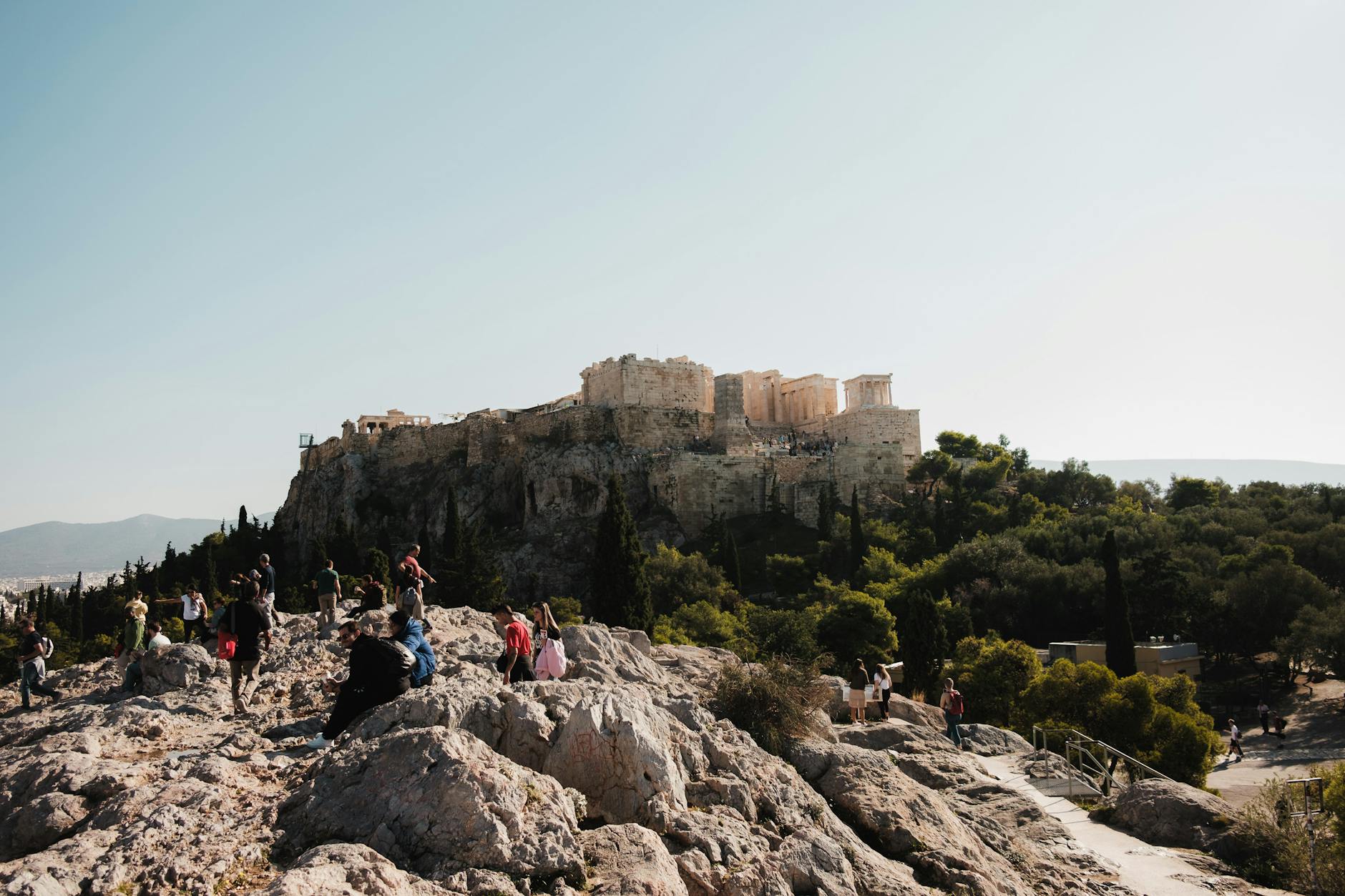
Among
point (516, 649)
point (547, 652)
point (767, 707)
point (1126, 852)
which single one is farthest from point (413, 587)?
point (1126, 852)

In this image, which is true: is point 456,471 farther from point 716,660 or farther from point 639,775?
point 639,775

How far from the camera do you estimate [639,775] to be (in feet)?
27.8

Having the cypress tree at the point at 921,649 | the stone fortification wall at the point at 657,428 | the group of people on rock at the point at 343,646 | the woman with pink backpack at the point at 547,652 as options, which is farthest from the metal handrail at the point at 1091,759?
the stone fortification wall at the point at 657,428

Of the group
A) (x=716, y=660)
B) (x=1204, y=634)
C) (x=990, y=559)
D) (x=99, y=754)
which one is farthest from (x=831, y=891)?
(x=990, y=559)

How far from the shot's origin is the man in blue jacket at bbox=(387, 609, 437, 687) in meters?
9.73

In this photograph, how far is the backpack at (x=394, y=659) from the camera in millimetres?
9117

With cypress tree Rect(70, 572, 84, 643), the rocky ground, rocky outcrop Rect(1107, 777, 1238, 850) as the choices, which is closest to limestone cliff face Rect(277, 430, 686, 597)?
cypress tree Rect(70, 572, 84, 643)

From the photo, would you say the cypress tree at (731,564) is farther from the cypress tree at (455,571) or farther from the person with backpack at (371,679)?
the person with backpack at (371,679)

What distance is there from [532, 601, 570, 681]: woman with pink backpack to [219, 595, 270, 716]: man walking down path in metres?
3.00

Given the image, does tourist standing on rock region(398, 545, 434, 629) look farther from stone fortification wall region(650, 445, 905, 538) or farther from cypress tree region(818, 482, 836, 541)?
stone fortification wall region(650, 445, 905, 538)

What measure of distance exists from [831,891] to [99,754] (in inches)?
253

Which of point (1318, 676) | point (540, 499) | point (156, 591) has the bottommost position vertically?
point (1318, 676)

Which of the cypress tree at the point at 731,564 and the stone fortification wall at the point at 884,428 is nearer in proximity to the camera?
the cypress tree at the point at 731,564

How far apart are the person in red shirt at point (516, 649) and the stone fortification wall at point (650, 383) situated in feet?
156
